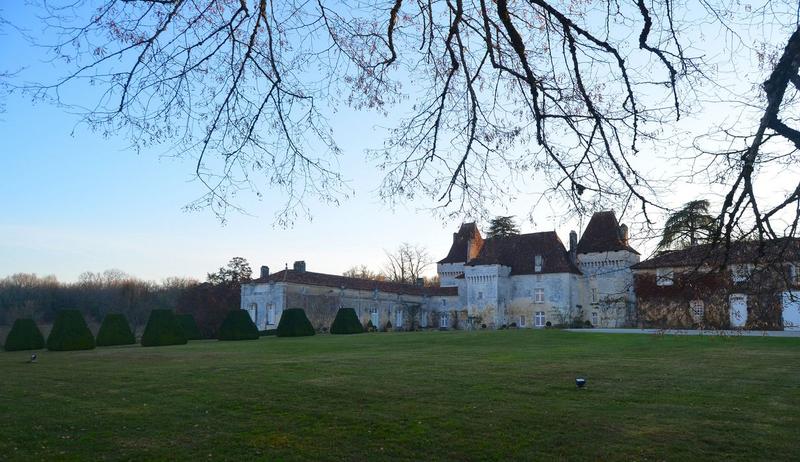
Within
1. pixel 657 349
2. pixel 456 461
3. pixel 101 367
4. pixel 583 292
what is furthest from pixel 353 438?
pixel 583 292

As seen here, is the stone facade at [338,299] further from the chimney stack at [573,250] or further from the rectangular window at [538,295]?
the chimney stack at [573,250]

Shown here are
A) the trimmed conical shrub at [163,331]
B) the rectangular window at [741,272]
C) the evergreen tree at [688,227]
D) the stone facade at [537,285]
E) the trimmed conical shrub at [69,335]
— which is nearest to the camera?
the evergreen tree at [688,227]

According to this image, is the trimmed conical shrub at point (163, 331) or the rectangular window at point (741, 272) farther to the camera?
the trimmed conical shrub at point (163, 331)

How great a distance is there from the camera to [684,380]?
578 inches

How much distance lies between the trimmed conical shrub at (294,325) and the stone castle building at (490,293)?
5763mm

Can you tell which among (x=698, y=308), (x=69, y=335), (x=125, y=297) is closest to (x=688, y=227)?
(x=698, y=308)

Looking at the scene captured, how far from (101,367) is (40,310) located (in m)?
57.5

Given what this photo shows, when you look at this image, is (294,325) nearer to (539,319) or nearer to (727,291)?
(539,319)

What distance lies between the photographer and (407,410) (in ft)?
37.1

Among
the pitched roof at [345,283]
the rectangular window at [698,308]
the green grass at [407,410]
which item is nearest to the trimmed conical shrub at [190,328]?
the pitched roof at [345,283]

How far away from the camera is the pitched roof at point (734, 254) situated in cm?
648

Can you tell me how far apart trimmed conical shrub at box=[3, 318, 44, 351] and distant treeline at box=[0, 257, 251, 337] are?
14901 millimetres

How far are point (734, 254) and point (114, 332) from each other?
109 ft

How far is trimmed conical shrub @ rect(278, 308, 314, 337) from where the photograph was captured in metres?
38.5
